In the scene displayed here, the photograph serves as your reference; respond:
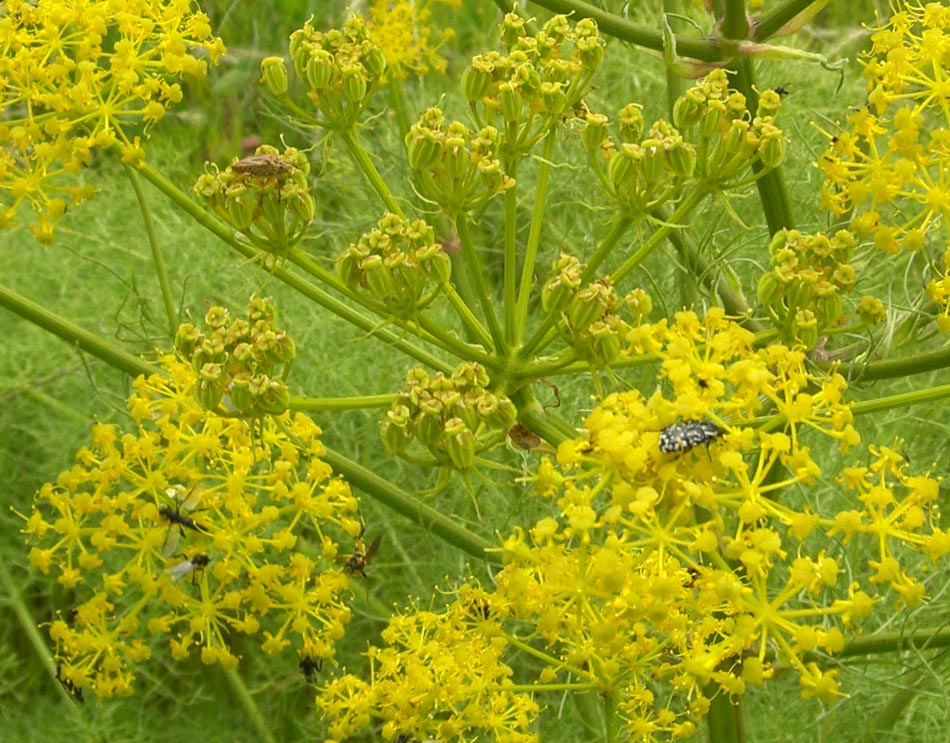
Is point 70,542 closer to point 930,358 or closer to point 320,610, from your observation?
point 320,610

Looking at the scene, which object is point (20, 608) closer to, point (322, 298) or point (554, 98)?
point (322, 298)

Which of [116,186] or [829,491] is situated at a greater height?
[116,186]

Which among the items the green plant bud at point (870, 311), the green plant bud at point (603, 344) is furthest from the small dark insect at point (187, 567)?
the green plant bud at point (870, 311)

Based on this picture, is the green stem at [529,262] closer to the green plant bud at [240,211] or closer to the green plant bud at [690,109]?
the green plant bud at [690,109]

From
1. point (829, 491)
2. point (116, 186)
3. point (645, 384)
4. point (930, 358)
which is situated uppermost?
point (930, 358)

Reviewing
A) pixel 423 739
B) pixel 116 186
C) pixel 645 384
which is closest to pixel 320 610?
pixel 423 739

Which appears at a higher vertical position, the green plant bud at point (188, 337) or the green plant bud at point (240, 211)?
the green plant bud at point (240, 211)
